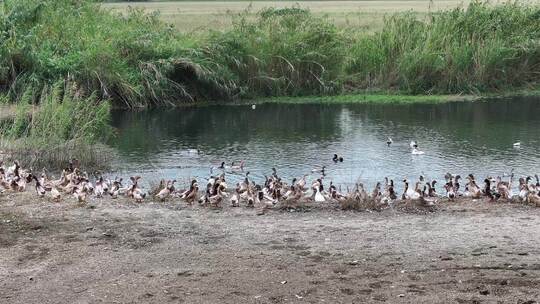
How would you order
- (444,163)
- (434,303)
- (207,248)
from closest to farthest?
(434,303), (207,248), (444,163)

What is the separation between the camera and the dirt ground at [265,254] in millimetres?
10031

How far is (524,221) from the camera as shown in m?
13.6

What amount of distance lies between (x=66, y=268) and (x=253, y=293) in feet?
9.84

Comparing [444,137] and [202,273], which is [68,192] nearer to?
[202,273]

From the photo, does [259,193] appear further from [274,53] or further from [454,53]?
[454,53]

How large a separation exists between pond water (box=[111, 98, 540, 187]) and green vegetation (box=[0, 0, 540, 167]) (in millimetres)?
1602

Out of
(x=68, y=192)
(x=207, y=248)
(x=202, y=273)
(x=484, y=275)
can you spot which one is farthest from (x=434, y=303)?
(x=68, y=192)

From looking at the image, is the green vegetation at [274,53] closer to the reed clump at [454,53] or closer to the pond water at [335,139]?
the reed clump at [454,53]

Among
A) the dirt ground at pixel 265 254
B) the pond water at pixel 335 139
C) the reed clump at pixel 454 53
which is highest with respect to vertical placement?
the reed clump at pixel 454 53

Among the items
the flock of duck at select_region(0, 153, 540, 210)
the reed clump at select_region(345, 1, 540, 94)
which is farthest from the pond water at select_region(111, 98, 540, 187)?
the flock of duck at select_region(0, 153, 540, 210)

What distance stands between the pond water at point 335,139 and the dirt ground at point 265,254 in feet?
18.9

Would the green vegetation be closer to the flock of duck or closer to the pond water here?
the pond water

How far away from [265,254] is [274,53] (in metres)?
24.9

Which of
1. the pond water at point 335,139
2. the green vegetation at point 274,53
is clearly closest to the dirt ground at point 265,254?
the pond water at point 335,139
